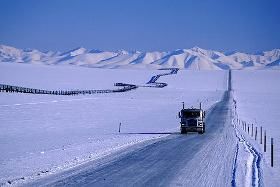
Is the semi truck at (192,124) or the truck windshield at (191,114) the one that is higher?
the truck windshield at (191,114)

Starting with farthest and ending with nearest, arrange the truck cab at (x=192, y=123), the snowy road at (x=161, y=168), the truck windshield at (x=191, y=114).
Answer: the truck windshield at (x=191, y=114)
the truck cab at (x=192, y=123)
the snowy road at (x=161, y=168)

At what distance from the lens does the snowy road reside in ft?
52.9

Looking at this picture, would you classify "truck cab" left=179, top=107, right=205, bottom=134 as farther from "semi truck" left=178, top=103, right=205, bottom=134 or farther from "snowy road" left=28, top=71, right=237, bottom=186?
"snowy road" left=28, top=71, right=237, bottom=186

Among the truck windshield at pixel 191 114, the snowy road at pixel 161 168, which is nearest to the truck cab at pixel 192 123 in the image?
the truck windshield at pixel 191 114

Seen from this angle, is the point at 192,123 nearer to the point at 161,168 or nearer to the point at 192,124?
the point at 192,124

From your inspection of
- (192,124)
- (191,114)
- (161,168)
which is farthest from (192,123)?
(161,168)

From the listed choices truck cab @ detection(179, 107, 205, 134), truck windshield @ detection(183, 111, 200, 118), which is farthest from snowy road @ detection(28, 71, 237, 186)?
truck windshield @ detection(183, 111, 200, 118)

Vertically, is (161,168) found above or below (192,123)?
below

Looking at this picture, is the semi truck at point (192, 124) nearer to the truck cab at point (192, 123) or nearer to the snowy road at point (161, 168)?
the truck cab at point (192, 123)

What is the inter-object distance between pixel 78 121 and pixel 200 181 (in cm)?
3130

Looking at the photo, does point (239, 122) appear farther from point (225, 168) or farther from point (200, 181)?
point (200, 181)

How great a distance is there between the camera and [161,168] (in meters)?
19.3

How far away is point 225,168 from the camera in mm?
19688

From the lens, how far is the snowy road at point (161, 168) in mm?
16125
